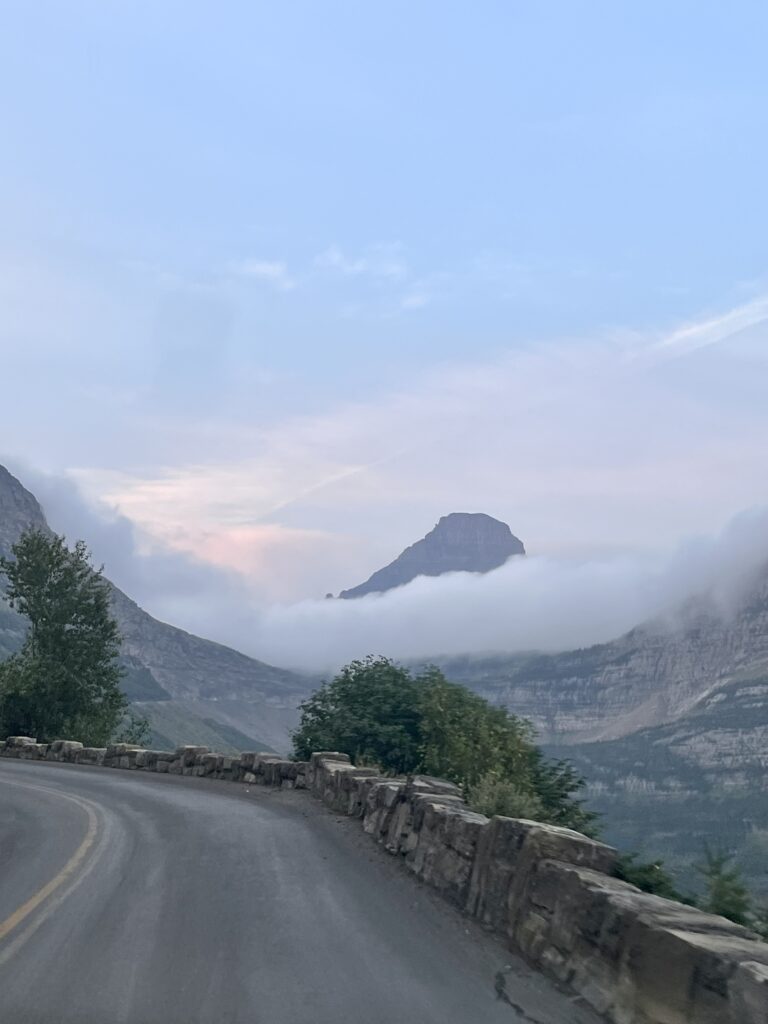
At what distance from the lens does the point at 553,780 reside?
1171 inches

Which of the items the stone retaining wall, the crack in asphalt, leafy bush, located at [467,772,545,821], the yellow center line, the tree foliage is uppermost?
the tree foliage

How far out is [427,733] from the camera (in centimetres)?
2808

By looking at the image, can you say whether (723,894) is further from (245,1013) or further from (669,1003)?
(245,1013)

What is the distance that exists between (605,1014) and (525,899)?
7.88ft

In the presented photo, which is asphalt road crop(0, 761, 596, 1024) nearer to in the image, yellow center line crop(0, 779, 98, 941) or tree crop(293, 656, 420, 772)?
yellow center line crop(0, 779, 98, 941)

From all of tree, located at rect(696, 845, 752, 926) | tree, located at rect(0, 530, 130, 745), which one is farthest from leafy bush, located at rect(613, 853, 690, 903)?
tree, located at rect(0, 530, 130, 745)

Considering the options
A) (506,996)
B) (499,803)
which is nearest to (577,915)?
(506,996)

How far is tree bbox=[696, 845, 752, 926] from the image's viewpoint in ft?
38.3

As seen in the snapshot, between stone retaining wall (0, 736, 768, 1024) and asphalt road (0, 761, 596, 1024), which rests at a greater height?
stone retaining wall (0, 736, 768, 1024)

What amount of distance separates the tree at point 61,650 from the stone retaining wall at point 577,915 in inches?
1449

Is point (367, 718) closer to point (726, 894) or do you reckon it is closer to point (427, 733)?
point (427, 733)

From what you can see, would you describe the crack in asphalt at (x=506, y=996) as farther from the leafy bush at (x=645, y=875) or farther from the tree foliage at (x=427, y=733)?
the tree foliage at (x=427, y=733)

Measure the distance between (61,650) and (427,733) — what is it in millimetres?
30272

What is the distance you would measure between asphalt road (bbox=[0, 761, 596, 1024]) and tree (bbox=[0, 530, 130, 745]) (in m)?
33.8
